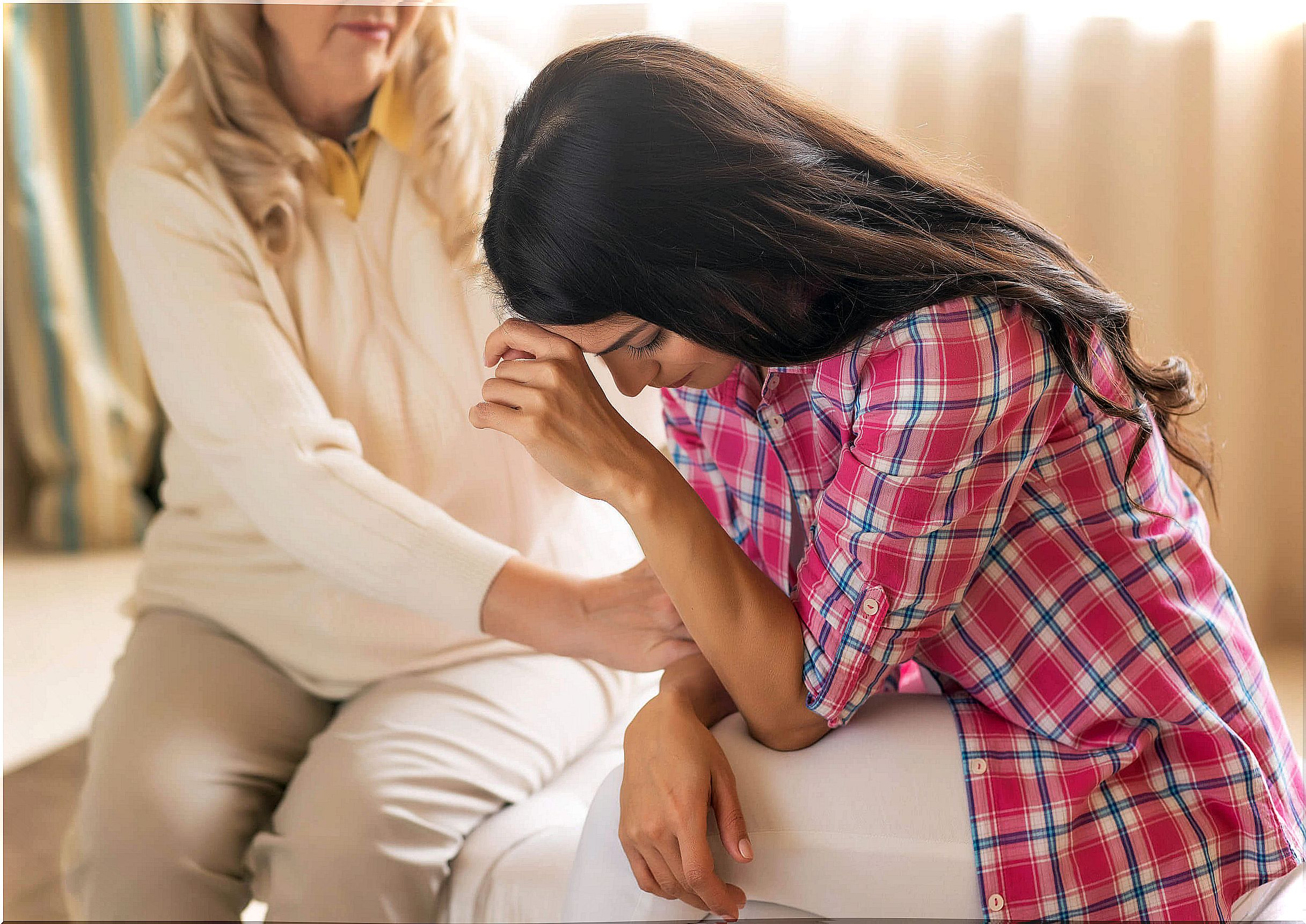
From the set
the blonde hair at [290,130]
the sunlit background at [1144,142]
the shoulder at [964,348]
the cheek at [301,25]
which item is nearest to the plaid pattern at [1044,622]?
the shoulder at [964,348]

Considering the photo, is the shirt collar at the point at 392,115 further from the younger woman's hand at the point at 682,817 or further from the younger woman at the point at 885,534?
the younger woman's hand at the point at 682,817

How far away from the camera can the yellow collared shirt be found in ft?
3.84

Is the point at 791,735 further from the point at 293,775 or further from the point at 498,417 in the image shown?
the point at 293,775

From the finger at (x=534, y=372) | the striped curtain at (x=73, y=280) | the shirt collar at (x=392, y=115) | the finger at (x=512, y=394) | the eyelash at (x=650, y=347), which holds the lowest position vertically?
the striped curtain at (x=73, y=280)

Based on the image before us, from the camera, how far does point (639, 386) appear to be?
83 cm

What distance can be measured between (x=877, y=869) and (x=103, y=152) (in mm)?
2496

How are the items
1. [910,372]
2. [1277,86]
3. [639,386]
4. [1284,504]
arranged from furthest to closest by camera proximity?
[1284,504] → [1277,86] → [639,386] → [910,372]

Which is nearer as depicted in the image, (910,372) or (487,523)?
(910,372)

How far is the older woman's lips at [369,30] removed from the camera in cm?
109

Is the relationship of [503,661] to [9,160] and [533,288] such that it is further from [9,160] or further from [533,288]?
[9,160]

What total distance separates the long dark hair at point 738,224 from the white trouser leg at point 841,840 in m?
0.30

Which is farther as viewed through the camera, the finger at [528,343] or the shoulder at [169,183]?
the shoulder at [169,183]

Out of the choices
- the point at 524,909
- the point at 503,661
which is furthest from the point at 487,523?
the point at 524,909

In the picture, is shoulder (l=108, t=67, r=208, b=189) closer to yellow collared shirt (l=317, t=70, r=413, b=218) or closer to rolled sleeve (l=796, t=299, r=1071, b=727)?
yellow collared shirt (l=317, t=70, r=413, b=218)
